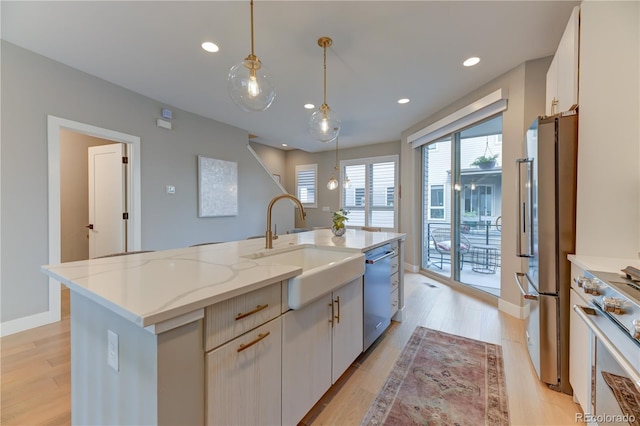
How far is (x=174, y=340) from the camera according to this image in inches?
31.4

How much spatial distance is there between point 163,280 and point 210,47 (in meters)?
2.33

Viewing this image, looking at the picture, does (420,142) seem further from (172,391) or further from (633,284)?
(172,391)

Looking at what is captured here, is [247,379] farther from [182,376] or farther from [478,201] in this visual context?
[478,201]

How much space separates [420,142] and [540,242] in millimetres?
3299

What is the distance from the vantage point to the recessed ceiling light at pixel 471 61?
2.63m

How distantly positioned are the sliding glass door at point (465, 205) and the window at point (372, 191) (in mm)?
1110

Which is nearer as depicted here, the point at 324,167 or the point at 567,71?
the point at 567,71

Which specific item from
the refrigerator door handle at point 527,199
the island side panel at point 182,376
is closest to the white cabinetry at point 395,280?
the refrigerator door handle at point 527,199

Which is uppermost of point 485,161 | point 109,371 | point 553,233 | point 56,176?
point 485,161

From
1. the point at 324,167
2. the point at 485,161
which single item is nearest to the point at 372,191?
the point at 324,167

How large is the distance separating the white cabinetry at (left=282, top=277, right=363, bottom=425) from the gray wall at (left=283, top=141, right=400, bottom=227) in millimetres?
4799

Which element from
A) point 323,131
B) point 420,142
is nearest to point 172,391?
point 323,131

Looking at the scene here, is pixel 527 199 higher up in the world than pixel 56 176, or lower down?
lower down

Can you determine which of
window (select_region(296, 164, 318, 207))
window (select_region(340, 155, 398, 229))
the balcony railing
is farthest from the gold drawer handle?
window (select_region(296, 164, 318, 207))
